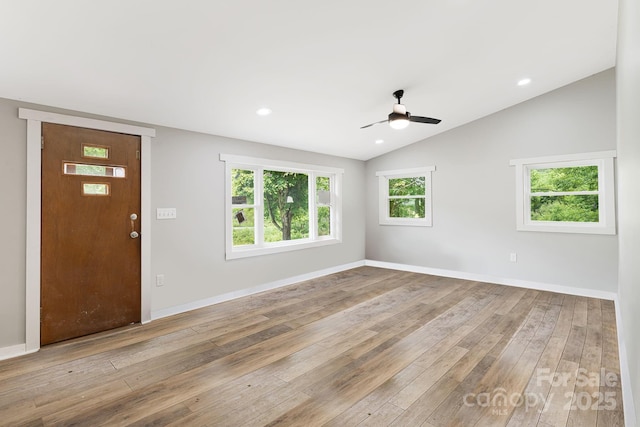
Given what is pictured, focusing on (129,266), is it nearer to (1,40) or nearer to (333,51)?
(1,40)

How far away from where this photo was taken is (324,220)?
6.12m

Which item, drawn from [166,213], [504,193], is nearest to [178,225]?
[166,213]

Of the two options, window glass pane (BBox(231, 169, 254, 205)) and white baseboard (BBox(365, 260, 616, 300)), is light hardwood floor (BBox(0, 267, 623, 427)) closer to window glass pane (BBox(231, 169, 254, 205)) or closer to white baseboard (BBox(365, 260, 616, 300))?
white baseboard (BBox(365, 260, 616, 300))

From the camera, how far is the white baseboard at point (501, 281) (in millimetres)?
4312

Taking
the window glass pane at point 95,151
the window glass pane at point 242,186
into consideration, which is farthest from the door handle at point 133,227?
the window glass pane at point 242,186

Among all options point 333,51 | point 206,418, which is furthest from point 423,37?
point 206,418

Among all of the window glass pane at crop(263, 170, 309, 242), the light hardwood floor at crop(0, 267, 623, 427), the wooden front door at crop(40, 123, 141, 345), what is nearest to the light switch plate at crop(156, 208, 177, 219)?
the wooden front door at crop(40, 123, 141, 345)

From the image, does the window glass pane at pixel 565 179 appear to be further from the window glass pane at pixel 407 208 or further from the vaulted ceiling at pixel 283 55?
the window glass pane at pixel 407 208

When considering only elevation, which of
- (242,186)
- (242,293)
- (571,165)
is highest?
(571,165)

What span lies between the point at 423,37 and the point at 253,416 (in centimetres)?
326

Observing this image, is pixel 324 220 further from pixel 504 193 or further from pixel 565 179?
pixel 565 179

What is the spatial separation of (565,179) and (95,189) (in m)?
6.01

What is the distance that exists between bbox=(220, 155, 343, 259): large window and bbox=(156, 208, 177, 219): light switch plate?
736 millimetres

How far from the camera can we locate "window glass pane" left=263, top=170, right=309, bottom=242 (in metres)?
5.09
